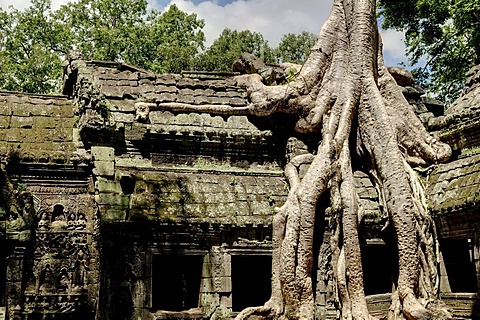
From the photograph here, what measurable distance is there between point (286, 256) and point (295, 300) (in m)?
0.43

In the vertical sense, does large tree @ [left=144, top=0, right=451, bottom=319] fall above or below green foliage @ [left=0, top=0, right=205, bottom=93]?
below

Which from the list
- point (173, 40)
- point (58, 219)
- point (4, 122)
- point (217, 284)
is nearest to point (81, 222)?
point (58, 219)

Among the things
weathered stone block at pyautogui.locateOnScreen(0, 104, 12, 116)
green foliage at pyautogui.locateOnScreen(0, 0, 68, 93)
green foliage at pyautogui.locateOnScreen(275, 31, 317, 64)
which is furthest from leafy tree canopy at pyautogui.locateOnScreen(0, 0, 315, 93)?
weathered stone block at pyautogui.locateOnScreen(0, 104, 12, 116)

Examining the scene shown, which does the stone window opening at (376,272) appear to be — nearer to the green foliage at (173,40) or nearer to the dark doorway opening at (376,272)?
the dark doorway opening at (376,272)

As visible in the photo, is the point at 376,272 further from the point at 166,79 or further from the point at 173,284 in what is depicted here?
the point at 166,79

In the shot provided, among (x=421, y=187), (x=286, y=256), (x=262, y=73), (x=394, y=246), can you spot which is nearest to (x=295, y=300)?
(x=286, y=256)

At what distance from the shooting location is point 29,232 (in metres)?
8.67

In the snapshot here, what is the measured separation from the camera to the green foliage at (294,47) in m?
32.2

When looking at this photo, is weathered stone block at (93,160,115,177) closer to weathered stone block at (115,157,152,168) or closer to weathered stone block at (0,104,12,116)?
weathered stone block at (115,157,152,168)

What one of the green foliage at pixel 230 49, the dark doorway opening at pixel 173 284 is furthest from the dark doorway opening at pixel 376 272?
the green foliage at pixel 230 49

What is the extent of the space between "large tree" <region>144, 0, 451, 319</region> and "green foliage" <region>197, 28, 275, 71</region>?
2134 cm

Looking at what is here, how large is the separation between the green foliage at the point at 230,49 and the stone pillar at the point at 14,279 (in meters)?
20.0

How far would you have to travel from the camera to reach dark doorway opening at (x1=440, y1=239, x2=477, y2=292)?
1082cm

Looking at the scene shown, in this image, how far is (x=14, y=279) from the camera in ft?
28.2
